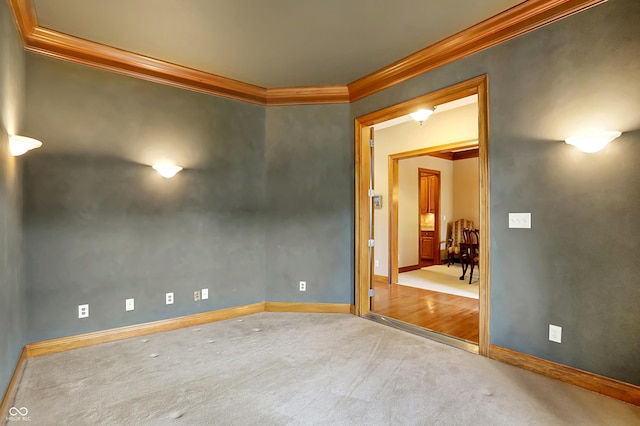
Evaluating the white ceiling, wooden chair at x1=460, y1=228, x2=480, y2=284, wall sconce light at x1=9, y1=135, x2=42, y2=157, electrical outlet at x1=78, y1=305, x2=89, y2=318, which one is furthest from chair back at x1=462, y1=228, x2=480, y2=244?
wall sconce light at x1=9, y1=135, x2=42, y2=157

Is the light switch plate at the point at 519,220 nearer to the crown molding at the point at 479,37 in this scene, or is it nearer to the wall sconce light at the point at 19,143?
the crown molding at the point at 479,37

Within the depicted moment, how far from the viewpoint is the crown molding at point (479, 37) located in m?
2.40

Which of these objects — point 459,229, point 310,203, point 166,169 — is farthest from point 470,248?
point 166,169

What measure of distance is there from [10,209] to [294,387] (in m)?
2.42

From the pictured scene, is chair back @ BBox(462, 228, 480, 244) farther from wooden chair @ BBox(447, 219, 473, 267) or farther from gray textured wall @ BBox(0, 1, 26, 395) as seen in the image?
gray textured wall @ BBox(0, 1, 26, 395)

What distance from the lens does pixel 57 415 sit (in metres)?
1.96

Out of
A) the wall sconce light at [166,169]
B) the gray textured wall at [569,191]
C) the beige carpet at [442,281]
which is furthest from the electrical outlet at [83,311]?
the beige carpet at [442,281]

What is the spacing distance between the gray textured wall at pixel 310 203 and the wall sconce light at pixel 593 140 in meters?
2.35

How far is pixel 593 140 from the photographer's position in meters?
2.16

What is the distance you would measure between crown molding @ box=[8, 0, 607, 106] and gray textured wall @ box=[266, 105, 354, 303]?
0.74 feet

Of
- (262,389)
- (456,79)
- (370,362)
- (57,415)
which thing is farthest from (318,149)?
(57,415)

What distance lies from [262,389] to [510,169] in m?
2.64

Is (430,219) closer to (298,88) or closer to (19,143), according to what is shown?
(298,88)

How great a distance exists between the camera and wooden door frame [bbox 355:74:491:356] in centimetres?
283
